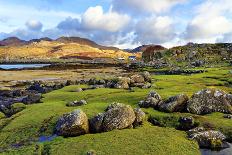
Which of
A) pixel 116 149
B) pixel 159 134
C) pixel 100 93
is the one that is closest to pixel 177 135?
pixel 159 134

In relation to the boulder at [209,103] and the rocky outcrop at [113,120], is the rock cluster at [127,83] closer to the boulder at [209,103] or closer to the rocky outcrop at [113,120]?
the boulder at [209,103]

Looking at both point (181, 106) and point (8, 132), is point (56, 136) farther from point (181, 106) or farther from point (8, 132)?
point (181, 106)

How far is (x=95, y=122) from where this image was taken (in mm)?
40562

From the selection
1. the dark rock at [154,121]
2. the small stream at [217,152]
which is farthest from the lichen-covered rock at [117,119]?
the small stream at [217,152]

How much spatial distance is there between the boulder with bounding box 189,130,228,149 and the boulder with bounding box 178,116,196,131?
10.5ft

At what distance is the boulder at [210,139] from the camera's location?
36844 mm

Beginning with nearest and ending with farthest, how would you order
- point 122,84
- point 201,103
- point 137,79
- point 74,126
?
point 74,126
point 201,103
point 122,84
point 137,79

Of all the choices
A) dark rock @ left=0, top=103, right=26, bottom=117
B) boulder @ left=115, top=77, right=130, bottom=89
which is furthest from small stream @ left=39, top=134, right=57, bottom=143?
boulder @ left=115, top=77, right=130, bottom=89

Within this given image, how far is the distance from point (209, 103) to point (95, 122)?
16876 millimetres

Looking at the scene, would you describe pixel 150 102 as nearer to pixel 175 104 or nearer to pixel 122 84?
pixel 175 104

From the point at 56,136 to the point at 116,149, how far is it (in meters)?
8.86

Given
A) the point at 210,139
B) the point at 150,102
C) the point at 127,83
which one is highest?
A: the point at 150,102

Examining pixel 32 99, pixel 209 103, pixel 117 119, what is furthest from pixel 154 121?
pixel 32 99

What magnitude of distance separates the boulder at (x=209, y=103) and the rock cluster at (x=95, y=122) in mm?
10354
